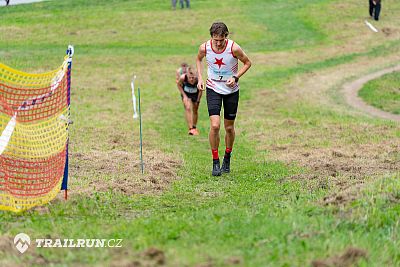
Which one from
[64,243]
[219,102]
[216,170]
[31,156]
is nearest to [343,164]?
[216,170]

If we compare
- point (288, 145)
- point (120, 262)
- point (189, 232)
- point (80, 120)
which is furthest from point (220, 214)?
point (80, 120)

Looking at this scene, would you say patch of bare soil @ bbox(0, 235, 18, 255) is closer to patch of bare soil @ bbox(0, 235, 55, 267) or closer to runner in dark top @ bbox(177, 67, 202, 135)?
patch of bare soil @ bbox(0, 235, 55, 267)

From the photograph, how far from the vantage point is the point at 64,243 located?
6348 millimetres

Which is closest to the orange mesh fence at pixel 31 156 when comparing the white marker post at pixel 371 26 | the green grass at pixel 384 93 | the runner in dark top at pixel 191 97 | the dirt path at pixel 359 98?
the runner in dark top at pixel 191 97

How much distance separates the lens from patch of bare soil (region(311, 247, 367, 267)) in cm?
554

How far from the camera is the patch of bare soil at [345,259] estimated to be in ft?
18.2

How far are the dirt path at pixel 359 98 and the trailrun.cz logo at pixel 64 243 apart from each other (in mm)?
14897

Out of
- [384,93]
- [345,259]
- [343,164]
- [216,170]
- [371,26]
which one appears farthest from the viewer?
[371,26]

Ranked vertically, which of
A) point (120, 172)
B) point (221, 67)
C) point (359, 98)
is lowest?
point (359, 98)

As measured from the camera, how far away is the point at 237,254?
5801mm

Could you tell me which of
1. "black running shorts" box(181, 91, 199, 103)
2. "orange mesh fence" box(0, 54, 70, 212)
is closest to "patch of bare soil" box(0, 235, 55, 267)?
"orange mesh fence" box(0, 54, 70, 212)

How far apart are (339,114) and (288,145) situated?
18.1ft

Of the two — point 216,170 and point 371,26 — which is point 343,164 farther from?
point 371,26

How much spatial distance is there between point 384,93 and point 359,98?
861 millimetres
